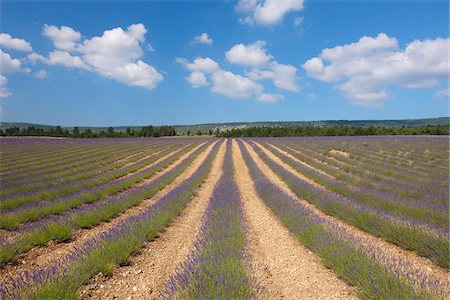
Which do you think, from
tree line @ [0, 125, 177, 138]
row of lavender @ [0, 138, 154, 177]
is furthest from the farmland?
tree line @ [0, 125, 177, 138]

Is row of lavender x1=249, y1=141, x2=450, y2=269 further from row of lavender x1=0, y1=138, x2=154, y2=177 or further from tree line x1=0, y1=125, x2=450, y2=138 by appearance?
tree line x1=0, y1=125, x2=450, y2=138

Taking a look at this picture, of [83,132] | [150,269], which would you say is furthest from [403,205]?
[83,132]

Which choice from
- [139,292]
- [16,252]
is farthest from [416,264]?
[16,252]

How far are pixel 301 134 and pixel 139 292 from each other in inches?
3036

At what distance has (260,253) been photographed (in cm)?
405

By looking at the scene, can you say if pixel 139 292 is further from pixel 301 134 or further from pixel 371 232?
pixel 301 134

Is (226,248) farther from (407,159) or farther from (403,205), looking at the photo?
(407,159)

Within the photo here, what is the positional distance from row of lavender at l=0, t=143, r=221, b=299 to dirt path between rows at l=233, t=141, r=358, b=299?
75.9 inches

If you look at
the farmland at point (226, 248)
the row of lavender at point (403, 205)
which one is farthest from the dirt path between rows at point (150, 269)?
the row of lavender at point (403, 205)

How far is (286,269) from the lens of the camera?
3.51 m

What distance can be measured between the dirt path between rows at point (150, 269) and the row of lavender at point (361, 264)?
83.1 inches

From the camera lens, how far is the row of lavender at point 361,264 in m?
2.48

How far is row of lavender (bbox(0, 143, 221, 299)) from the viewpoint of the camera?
255 centimetres

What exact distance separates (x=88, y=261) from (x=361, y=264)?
141 inches
